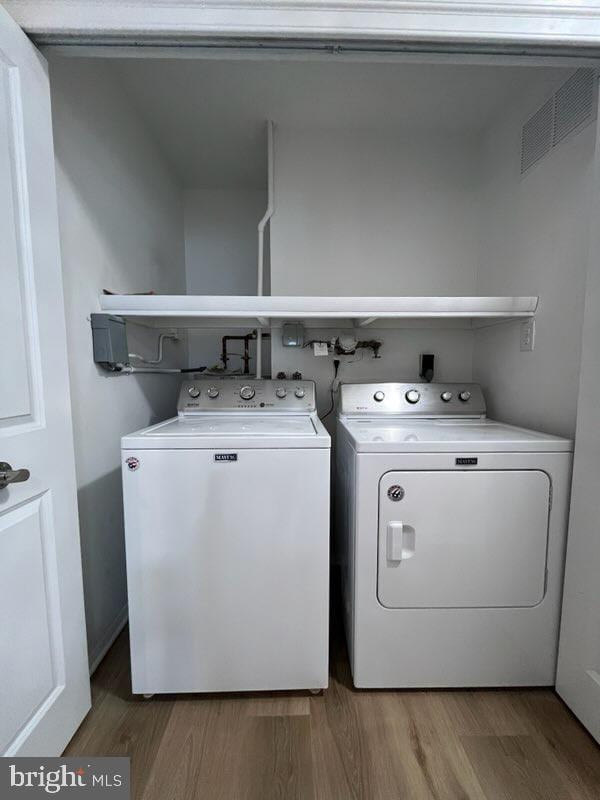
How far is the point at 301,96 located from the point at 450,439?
70.1 inches

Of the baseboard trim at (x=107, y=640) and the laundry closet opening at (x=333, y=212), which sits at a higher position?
the laundry closet opening at (x=333, y=212)

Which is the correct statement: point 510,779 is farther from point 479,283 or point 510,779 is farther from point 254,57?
point 254,57

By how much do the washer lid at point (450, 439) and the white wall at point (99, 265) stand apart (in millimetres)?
1068

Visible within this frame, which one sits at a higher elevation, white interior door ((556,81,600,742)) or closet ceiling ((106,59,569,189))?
closet ceiling ((106,59,569,189))

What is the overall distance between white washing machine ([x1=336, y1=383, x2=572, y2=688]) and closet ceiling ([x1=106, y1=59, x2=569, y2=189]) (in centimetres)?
155

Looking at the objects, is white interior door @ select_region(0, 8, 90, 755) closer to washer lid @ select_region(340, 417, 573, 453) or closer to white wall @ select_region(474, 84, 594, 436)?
washer lid @ select_region(340, 417, 573, 453)

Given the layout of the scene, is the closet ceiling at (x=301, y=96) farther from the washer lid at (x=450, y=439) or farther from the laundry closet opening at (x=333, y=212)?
the washer lid at (x=450, y=439)

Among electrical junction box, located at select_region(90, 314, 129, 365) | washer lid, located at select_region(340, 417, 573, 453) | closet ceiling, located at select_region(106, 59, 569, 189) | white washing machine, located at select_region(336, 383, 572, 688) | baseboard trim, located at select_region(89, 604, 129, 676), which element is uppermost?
closet ceiling, located at select_region(106, 59, 569, 189)

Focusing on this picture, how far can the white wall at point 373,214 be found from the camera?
6.33 feet

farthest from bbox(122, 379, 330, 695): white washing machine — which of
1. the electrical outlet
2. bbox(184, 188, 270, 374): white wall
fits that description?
bbox(184, 188, 270, 374): white wall

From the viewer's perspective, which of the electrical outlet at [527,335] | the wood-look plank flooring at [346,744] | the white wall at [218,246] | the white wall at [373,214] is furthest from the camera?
the white wall at [218,246]

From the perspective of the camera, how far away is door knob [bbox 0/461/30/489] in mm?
793

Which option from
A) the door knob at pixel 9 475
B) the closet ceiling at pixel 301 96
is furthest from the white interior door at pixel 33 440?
the closet ceiling at pixel 301 96

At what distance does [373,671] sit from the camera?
1.26 m
